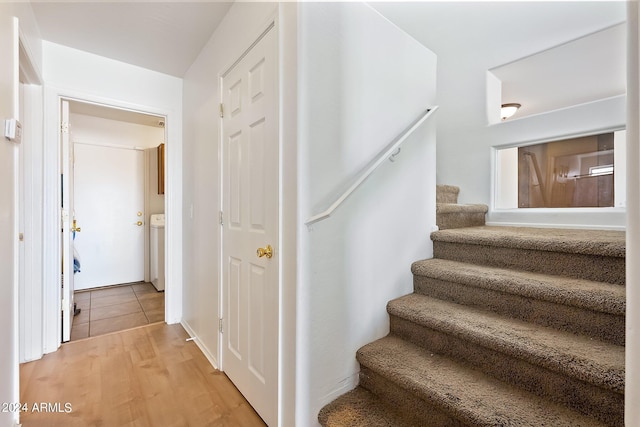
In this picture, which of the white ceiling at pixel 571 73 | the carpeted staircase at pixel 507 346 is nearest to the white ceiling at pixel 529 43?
the white ceiling at pixel 571 73

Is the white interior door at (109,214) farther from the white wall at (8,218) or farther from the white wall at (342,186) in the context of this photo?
the white wall at (342,186)

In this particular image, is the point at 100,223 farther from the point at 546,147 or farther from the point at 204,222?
the point at 546,147

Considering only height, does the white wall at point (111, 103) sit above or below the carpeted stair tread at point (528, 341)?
above

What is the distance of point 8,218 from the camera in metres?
1.37

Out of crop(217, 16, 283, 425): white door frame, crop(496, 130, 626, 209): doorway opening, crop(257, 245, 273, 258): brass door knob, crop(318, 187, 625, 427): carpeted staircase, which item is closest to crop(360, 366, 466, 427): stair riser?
crop(318, 187, 625, 427): carpeted staircase

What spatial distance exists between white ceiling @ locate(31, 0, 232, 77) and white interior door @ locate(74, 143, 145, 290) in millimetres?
1983

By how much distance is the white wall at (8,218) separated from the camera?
1.28 metres

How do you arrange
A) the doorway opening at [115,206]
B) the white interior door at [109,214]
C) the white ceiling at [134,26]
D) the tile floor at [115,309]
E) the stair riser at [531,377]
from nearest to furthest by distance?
the stair riser at [531,377]
the white ceiling at [134,26]
the tile floor at [115,309]
the doorway opening at [115,206]
the white interior door at [109,214]

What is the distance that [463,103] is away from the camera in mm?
2752

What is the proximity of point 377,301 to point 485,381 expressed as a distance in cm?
58

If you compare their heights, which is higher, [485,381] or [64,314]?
[485,381]

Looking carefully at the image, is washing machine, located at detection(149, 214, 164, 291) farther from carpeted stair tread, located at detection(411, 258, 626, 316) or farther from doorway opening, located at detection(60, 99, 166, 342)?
carpeted stair tread, located at detection(411, 258, 626, 316)

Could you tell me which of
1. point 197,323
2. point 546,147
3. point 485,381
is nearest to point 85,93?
point 197,323

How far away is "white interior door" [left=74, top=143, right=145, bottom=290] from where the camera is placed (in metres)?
3.75
